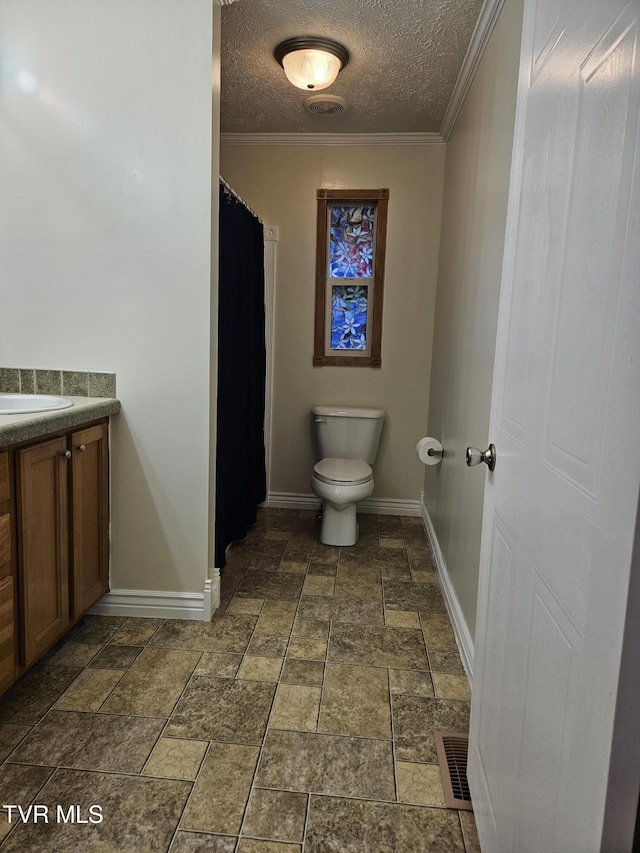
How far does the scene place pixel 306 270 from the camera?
11.4ft

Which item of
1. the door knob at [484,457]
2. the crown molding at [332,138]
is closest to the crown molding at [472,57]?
the crown molding at [332,138]

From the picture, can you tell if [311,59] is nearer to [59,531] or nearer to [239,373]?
[239,373]

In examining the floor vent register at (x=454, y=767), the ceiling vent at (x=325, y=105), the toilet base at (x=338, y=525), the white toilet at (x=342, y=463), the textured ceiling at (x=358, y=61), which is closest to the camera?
the floor vent register at (x=454, y=767)

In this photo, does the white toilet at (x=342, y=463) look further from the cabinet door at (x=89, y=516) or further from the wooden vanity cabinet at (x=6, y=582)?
the wooden vanity cabinet at (x=6, y=582)

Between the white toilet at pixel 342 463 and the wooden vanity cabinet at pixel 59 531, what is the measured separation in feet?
4.02

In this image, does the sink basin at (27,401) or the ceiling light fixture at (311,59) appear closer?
the sink basin at (27,401)

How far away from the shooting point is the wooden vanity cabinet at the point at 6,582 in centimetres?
146

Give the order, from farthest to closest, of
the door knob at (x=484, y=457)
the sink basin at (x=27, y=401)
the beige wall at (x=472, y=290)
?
1. the sink basin at (x=27, y=401)
2. the beige wall at (x=472, y=290)
3. the door knob at (x=484, y=457)

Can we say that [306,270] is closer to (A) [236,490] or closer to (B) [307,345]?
(B) [307,345]

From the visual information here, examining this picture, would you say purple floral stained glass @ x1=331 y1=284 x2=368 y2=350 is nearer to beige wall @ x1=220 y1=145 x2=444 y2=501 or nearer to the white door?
beige wall @ x1=220 y1=145 x2=444 y2=501

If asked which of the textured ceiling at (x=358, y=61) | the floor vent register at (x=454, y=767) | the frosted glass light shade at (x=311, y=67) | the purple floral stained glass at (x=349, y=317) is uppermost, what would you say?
the textured ceiling at (x=358, y=61)

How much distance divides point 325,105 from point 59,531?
2.52 metres

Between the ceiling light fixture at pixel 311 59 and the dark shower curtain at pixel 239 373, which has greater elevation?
the ceiling light fixture at pixel 311 59

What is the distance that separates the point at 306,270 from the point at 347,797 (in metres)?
2.93
